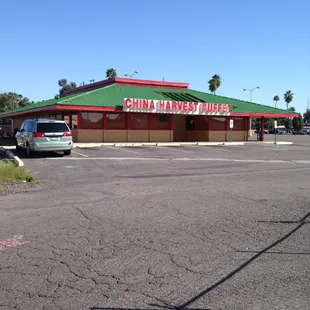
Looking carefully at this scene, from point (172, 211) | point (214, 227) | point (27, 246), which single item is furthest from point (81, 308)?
point (172, 211)

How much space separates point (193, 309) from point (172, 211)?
4137 mm

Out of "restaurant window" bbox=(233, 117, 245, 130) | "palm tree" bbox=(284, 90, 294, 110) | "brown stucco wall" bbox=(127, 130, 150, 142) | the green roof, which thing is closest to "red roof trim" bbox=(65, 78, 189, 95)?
the green roof

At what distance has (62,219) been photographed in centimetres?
726

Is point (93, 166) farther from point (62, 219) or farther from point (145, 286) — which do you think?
point (145, 286)

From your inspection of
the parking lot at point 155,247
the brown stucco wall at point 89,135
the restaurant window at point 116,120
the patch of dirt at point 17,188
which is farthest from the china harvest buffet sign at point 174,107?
the parking lot at point 155,247

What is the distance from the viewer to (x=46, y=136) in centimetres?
1895

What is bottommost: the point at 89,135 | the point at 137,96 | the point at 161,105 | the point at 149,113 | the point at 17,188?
the point at 17,188

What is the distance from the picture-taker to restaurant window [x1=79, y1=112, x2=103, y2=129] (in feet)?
99.5

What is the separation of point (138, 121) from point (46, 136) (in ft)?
47.0

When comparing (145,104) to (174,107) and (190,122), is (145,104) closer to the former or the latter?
(174,107)

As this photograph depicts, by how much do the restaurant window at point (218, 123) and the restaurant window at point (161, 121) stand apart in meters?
4.65

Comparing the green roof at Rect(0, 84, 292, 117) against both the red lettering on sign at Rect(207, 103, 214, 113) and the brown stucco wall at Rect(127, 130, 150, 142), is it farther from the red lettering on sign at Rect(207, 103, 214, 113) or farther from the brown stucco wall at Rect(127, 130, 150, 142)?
the brown stucco wall at Rect(127, 130, 150, 142)

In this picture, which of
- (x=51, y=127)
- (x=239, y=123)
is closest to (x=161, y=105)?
(x=239, y=123)

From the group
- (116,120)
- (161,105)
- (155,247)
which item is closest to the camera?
(155,247)
